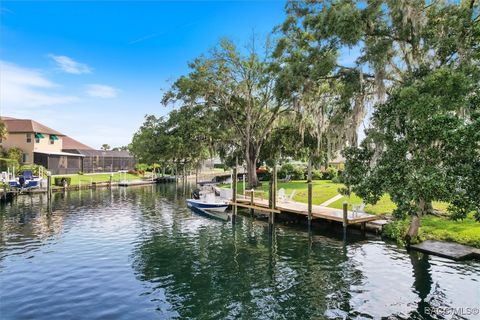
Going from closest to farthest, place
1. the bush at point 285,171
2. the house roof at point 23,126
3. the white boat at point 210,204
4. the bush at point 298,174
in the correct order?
the white boat at point 210,204
the bush at point 298,174
the bush at point 285,171
the house roof at point 23,126

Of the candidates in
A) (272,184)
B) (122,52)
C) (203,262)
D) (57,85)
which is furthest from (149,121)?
(203,262)

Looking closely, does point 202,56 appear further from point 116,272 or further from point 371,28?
point 116,272

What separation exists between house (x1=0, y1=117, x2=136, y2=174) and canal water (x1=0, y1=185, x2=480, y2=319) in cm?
3935

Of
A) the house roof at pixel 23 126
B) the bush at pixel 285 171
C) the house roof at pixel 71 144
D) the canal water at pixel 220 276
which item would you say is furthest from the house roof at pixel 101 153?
the canal water at pixel 220 276

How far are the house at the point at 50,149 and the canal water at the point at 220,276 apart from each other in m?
39.4

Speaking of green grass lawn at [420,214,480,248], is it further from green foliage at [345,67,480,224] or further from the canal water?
green foliage at [345,67,480,224]

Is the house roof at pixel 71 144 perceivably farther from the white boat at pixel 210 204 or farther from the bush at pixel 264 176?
the white boat at pixel 210 204

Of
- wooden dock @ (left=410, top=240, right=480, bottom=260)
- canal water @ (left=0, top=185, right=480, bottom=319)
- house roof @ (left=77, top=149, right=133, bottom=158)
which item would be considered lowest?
canal water @ (left=0, top=185, right=480, bottom=319)

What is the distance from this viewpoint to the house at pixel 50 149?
55.5 metres

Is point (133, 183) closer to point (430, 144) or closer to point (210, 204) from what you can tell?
point (210, 204)

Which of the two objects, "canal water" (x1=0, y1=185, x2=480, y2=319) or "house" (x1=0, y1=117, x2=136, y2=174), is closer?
"canal water" (x1=0, y1=185, x2=480, y2=319)

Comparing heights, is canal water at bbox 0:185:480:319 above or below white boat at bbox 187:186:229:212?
→ below

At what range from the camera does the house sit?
55469mm

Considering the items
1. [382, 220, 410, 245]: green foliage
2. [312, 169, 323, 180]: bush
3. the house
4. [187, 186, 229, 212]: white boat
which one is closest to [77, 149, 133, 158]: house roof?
the house
